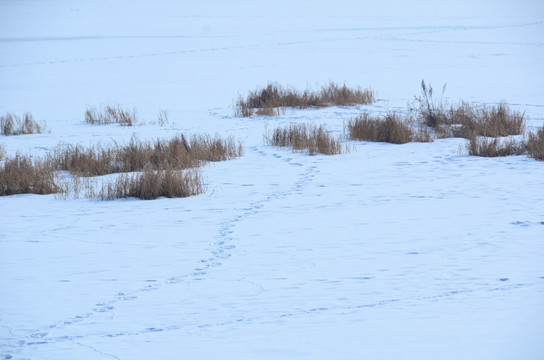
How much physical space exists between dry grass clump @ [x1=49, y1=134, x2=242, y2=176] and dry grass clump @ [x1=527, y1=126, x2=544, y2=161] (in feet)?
13.7

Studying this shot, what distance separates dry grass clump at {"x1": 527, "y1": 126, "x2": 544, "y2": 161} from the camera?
9625 millimetres

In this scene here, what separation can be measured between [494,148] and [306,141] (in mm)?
2717

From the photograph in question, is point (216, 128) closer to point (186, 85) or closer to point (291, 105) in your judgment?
point (291, 105)

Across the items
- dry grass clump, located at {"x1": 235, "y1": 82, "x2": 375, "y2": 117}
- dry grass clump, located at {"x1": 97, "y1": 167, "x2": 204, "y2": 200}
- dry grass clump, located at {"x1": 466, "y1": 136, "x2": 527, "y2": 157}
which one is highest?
dry grass clump, located at {"x1": 235, "y1": 82, "x2": 375, "y2": 117}

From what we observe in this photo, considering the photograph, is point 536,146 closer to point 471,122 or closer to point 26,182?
point 471,122

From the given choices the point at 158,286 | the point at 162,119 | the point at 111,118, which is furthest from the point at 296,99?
the point at 158,286

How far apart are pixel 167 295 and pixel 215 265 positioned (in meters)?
0.72

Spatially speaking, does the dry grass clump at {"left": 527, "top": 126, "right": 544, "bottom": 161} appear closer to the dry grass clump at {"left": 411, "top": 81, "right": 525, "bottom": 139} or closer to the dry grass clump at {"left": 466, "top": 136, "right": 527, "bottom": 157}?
the dry grass clump at {"left": 466, "top": 136, "right": 527, "bottom": 157}

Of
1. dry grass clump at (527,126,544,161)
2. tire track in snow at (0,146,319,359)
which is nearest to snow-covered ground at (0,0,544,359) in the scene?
tire track in snow at (0,146,319,359)

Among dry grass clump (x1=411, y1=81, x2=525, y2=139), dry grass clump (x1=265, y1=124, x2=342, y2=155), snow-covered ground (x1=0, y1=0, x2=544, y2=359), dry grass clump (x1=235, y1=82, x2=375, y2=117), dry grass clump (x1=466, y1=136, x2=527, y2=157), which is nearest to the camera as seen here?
snow-covered ground (x1=0, y1=0, x2=544, y2=359)

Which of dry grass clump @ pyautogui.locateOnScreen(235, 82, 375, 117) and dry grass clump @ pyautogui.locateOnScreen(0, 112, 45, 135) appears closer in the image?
dry grass clump @ pyautogui.locateOnScreen(0, 112, 45, 135)

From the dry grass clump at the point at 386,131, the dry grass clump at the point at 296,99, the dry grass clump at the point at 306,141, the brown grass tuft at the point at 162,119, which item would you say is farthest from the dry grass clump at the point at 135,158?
the dry grass clump at the point at 296,99

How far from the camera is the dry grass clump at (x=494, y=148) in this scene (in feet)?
32.8

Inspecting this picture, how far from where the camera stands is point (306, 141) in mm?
10836
